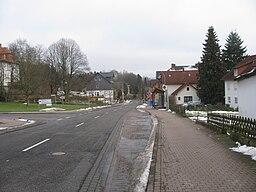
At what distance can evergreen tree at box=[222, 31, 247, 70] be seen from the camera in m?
60.1

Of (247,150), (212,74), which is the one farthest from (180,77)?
(247,150)

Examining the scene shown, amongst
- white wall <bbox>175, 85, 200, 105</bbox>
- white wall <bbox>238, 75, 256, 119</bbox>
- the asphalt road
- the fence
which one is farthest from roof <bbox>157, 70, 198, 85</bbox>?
the asphalt road

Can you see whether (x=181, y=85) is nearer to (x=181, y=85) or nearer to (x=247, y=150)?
(x=181, y=85)

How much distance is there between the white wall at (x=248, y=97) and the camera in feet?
56.3

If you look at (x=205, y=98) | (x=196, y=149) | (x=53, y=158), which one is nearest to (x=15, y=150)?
(x=53, y=158)

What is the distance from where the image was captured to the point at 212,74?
5097 centimetres

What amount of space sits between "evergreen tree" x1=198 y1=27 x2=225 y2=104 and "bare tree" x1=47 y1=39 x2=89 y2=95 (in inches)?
1245

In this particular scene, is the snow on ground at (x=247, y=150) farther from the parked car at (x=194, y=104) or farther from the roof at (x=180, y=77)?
the roof at (x=180, y=77)

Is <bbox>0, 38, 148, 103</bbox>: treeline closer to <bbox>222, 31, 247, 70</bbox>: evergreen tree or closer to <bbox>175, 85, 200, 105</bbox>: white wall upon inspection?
<bbox>175, 85, 200, 105</bbox>: white wall

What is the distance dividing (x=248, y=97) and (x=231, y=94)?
28.7 meters

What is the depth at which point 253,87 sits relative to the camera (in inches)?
669

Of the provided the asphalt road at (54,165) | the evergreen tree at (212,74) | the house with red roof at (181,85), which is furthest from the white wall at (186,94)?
the asphalt road at (54,165)

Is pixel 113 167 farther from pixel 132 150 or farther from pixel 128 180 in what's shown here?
pixel 132 150

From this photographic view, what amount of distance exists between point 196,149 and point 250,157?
7.07ft
